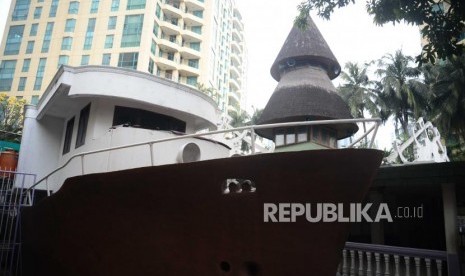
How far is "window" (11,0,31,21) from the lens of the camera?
46.0 m

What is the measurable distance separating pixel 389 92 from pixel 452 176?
2556 cm

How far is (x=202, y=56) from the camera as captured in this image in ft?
151

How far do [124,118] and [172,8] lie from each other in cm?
4164

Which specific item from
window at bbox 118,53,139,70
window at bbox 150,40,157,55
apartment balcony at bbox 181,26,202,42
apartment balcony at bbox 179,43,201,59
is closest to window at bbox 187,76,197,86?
apartment balcony at bbox 179,43,201,59

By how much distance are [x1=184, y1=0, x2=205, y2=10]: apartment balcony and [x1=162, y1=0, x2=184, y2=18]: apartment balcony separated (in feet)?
4.06

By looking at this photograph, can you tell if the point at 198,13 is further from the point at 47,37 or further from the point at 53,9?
the point at 47,37

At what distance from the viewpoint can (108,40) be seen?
134 feet

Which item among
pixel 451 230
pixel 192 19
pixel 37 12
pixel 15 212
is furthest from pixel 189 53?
pixel 451 230

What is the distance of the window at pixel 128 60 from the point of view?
38906 millimetres

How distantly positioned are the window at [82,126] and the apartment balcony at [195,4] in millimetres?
43728

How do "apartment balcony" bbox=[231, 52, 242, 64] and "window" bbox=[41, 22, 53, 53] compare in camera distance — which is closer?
"window" bbox=[41, 22, 53, 53]

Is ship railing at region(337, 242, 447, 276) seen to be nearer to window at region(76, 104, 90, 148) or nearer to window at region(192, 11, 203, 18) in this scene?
window at region(76, 104, 90, 148)

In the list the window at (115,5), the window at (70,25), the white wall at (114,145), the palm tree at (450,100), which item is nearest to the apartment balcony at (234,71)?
the window at (115,5)

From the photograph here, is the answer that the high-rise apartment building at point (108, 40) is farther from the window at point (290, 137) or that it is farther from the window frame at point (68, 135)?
the window frame at point (68, 135)
